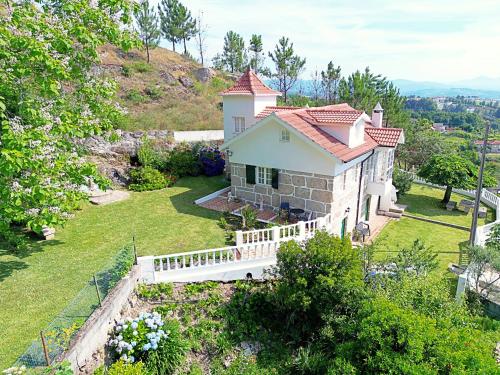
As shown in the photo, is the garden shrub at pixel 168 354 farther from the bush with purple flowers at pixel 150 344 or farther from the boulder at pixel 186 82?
the boulder at pixel 186 82

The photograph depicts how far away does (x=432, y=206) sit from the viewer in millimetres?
24297

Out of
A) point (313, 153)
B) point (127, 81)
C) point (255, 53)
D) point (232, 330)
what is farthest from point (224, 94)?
point (255, 53)

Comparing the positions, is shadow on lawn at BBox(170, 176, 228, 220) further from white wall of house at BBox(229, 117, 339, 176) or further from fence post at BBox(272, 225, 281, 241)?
fence post at BBox(272, 225, 281, 241)

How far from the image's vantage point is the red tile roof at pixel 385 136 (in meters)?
19.2

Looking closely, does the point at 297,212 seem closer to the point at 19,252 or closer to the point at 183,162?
the point at 183,162

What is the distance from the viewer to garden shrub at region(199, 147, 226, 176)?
22938 millimetres

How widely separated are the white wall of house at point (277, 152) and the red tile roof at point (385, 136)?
6.18 metres

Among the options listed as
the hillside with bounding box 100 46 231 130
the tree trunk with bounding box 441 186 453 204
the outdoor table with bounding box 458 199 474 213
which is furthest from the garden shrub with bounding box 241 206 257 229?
the outdoor table with bounding box 458 199 474 213

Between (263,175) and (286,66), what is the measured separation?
30.0m

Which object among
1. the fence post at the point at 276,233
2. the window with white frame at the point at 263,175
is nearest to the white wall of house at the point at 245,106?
the window with white frame at the point at 263,175

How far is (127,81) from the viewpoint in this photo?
38.9m

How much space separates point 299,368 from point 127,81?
37.7 metres

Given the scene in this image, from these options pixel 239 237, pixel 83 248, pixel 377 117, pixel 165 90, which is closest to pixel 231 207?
pixel 239 237

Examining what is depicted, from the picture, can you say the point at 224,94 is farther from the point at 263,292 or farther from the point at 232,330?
the point at 232,330
